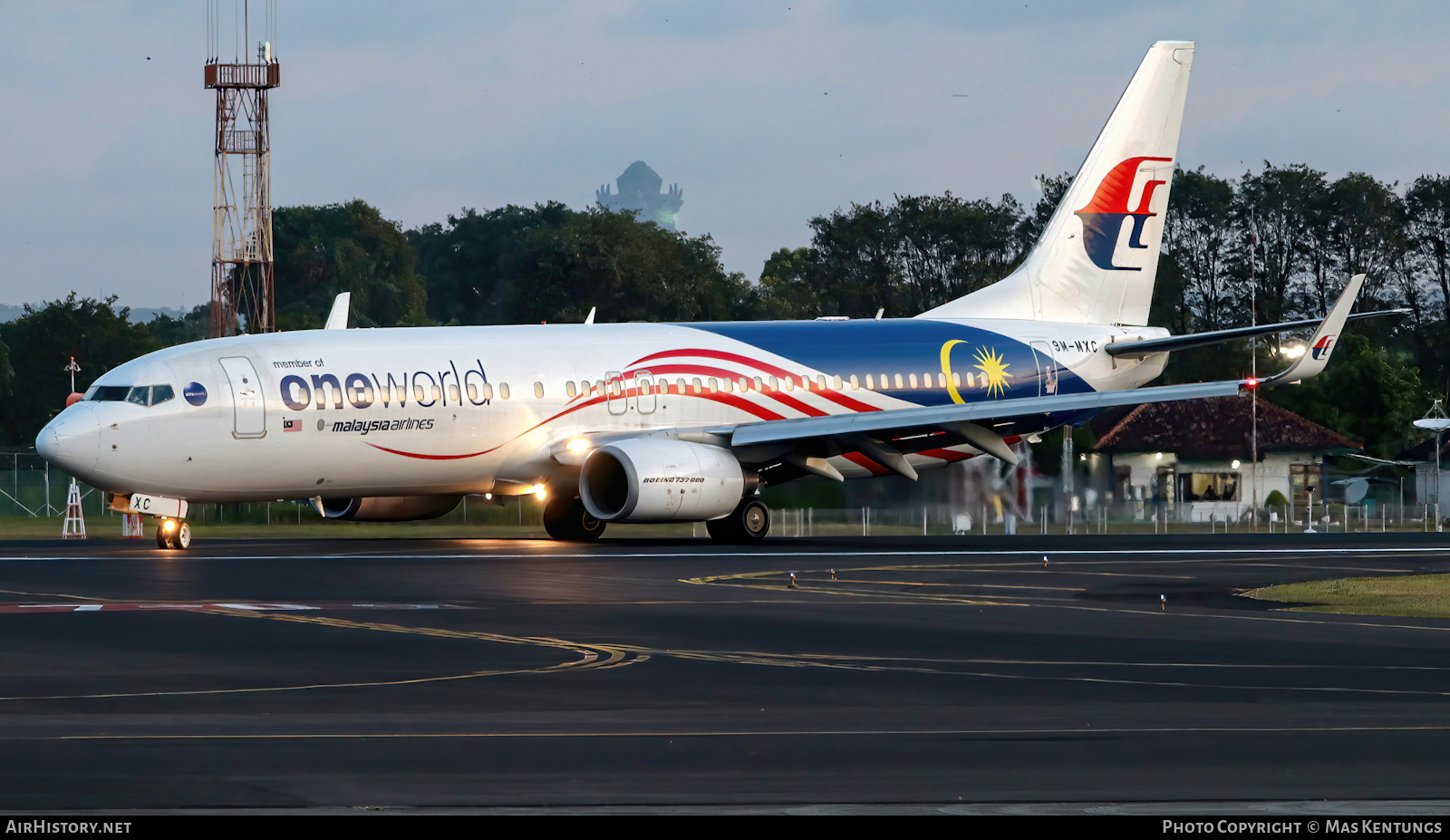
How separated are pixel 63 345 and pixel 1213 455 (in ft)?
183

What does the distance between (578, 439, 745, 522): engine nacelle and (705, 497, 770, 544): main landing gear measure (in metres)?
1.18

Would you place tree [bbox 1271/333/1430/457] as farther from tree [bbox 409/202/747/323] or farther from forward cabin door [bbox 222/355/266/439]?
forward cabin door [bbox 222/355/266/439]

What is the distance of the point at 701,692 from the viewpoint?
13344mm

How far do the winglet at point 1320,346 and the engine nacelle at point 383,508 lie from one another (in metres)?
16.6

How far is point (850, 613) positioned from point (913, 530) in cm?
2248

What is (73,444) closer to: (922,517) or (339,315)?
(339,315)

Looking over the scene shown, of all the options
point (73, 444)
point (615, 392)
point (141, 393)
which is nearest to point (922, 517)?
point (615, 392)

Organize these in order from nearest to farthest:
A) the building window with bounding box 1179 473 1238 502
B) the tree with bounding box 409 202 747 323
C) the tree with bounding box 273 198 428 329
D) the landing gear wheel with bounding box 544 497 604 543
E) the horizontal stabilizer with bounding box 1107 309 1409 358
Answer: the landing gear wheel with bounding box 544 497 604 543 → the horizontal stabilizer with bounding box 1107 309 1409 358 → the building window with bounding box 1179 473 1238 502 → the tree with bounding box 409 202 747 323 → the tree with bounding box 273 198 428 329

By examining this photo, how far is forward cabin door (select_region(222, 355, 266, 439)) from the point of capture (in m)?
32.6

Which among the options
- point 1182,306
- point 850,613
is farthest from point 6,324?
point 850,613

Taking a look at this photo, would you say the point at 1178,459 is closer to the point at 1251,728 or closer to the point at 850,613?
the point at 850,613

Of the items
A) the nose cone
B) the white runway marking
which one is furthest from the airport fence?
the nose cone

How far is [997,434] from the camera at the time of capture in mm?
38469

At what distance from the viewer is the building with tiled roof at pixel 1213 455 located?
50.6 meters
